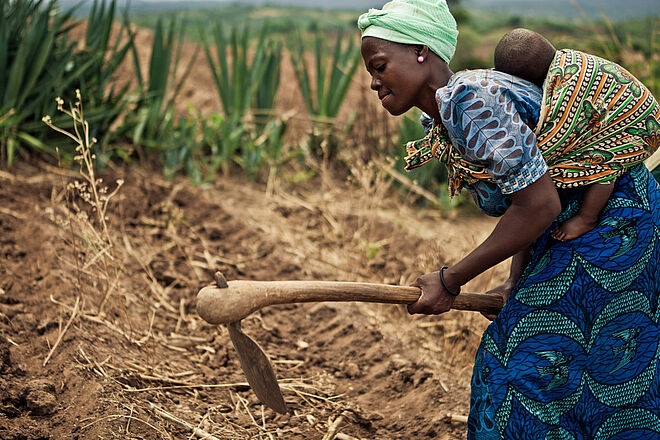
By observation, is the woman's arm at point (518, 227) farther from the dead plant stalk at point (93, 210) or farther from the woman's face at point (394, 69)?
the dead plant stalk at point (93, 210)

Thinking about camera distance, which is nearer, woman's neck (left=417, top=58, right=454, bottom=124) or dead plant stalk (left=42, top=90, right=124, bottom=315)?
woman's neck (left=417, top=58, right=454, bottom=124)

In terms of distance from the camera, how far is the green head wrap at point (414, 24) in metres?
1.54

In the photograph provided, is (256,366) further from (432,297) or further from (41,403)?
(41,403)

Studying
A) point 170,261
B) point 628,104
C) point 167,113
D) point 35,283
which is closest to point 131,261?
point 170,261

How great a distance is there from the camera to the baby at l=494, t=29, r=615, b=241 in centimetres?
155

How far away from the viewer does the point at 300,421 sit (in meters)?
2.35

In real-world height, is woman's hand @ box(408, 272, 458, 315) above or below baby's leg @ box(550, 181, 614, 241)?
below

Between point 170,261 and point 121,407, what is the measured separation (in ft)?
4.65

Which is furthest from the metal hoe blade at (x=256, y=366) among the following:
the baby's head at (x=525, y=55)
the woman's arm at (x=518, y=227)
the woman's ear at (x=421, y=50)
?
the baby's head at (x=525, y=55)

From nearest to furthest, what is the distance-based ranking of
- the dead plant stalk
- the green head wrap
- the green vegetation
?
the green head wrap < the dead plant stalk < the green vegetation

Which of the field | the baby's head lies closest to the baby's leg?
the baby's head

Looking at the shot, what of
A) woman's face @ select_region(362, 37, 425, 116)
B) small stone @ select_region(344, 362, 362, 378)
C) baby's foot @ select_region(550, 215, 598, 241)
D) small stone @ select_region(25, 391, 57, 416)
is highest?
woman's face @ select_region(362, 37, 425, 116)

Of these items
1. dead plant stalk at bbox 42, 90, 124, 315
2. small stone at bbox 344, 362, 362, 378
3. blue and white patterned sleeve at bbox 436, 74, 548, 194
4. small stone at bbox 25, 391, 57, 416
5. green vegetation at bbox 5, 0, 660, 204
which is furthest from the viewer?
green vegetation at bbox 5, 0, 660, 204

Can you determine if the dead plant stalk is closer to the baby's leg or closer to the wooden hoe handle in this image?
the wooden hoe handle
